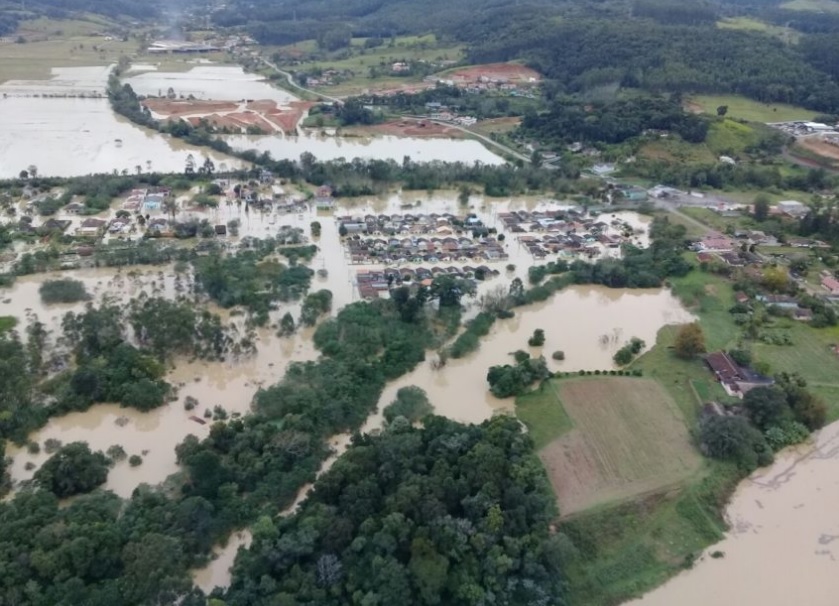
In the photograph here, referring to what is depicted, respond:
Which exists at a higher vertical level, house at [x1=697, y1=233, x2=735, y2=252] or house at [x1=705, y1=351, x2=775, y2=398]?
house at [x1=705, y1=351, x2=775, y2=398]

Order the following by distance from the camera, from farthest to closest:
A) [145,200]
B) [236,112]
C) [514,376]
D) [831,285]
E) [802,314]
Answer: [236,112] → [145,200] → [831,285] → [802,314] → [514,376]

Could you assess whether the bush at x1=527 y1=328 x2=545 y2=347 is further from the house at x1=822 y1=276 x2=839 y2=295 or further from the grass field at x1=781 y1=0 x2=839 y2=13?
the grass field at x1=781 y1=0 x2=839 y2=13

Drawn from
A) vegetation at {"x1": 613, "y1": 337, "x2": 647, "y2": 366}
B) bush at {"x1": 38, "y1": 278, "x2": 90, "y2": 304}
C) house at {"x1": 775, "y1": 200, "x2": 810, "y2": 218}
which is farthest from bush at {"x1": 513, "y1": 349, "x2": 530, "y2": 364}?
house at {"x1": 775, "y1": 200, "x2": 810, "y2": 218}

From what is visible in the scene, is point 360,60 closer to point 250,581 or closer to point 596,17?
point 596,17

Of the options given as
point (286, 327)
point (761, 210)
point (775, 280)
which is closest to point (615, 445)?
point (286, 327)

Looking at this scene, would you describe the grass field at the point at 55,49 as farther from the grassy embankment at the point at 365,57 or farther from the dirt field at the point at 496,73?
the dirt field at the point at 496,73

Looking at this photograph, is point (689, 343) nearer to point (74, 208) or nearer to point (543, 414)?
point (543, 414)

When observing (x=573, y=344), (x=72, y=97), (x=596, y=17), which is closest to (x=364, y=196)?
(x=573, y=344)
